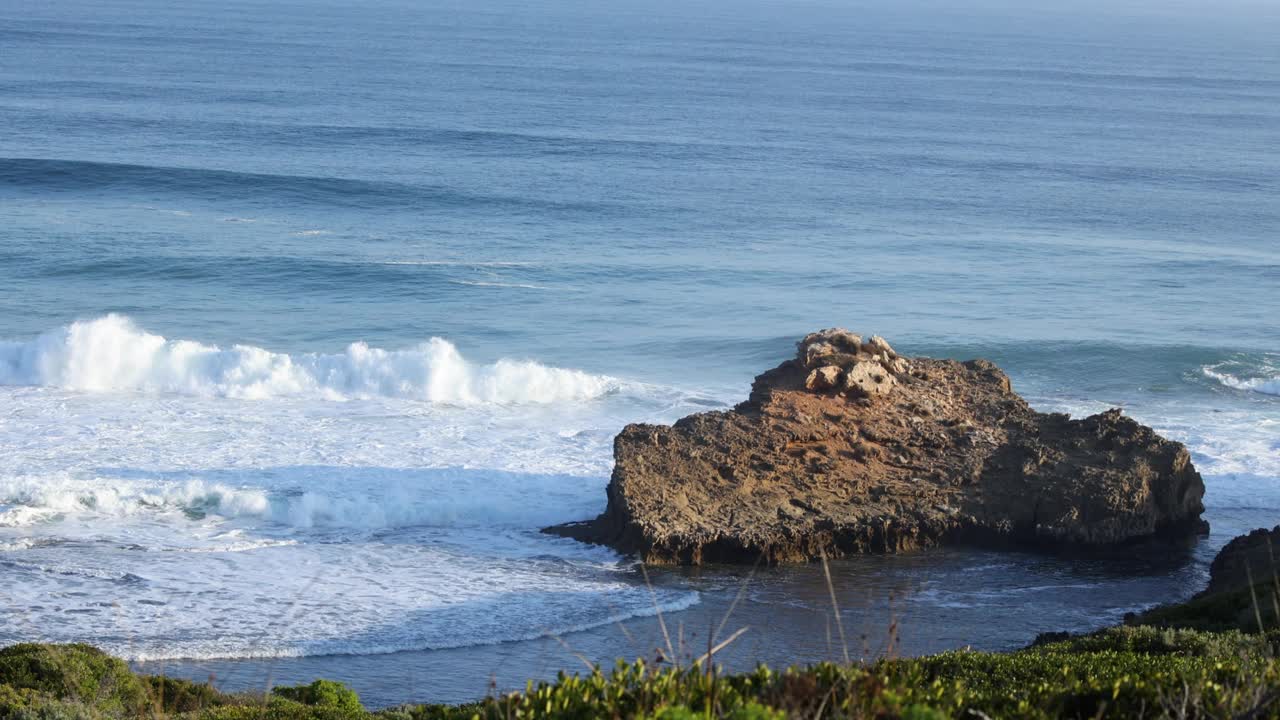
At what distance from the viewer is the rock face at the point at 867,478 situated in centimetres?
1844

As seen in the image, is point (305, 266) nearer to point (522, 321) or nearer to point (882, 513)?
point (522, 321)

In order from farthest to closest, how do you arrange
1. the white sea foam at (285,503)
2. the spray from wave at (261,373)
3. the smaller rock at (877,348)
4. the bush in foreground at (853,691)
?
1. the spray from wave at (261,373)
2. the smaller rock at (877,348)
3. the white sea foam at (285,503)
4. the bush in foreground at (853,691)

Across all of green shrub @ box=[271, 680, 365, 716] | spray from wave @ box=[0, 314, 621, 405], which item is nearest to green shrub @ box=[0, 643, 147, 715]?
green shrub @ box=[271, 680, 365, 716]

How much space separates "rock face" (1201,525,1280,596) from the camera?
1642 cm

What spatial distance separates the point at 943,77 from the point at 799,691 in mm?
100590

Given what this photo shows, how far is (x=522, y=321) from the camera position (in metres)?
35.3

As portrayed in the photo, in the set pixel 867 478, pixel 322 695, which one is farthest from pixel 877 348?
pixel 322 695

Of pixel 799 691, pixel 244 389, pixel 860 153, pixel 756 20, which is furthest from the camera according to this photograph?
pixel 756 20

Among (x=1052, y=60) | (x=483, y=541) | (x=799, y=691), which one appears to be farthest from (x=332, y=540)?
(x=1052, y=60)

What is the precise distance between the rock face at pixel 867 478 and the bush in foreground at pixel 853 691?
5995 millimetres

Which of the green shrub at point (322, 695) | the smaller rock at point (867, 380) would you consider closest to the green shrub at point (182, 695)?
the green shrub at point (322, 695)

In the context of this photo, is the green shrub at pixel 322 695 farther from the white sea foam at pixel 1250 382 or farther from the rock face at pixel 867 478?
the white sea foam at pixel 1250 382

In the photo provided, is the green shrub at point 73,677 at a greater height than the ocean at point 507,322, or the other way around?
the ocean at point 507,322

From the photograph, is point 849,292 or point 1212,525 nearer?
point 1212,525
